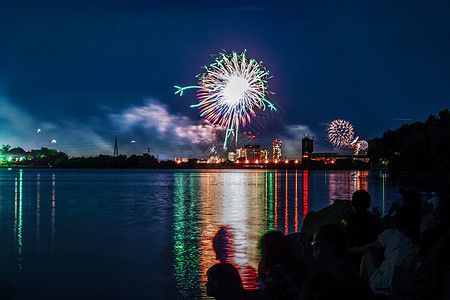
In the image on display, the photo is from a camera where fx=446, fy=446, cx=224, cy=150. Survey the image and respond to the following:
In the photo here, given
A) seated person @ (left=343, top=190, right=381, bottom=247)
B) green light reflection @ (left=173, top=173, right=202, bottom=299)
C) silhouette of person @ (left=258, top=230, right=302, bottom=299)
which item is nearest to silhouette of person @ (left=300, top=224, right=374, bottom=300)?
silhouette of person @ (left=258, top=230, right=302, bottom=299)

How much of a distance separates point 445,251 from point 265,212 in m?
23.6

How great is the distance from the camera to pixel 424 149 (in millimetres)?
71625

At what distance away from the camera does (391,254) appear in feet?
18.0

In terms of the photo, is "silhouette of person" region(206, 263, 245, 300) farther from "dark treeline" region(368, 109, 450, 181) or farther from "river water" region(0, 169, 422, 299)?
"dark treeline" region(368, 109, 450, 181)

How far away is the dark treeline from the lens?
5169cm

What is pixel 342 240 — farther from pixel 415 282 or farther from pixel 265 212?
pixel 265 212

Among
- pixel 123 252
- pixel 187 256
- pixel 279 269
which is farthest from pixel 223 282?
pixel 123 252

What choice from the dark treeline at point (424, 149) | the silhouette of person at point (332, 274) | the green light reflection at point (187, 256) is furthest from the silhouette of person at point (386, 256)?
the dark treeline at point (424, 149)

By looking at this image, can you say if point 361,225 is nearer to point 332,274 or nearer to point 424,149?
point 332,274

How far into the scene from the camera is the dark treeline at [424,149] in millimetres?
51688

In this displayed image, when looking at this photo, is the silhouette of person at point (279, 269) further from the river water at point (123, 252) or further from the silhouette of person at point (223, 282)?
the river water at point (123, 252)

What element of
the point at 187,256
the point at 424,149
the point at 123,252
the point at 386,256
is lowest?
the point at 123,252

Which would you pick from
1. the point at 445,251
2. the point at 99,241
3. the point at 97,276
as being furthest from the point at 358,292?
the point at 99,241

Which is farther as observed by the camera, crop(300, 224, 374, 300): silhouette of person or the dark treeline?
the dark treeline
